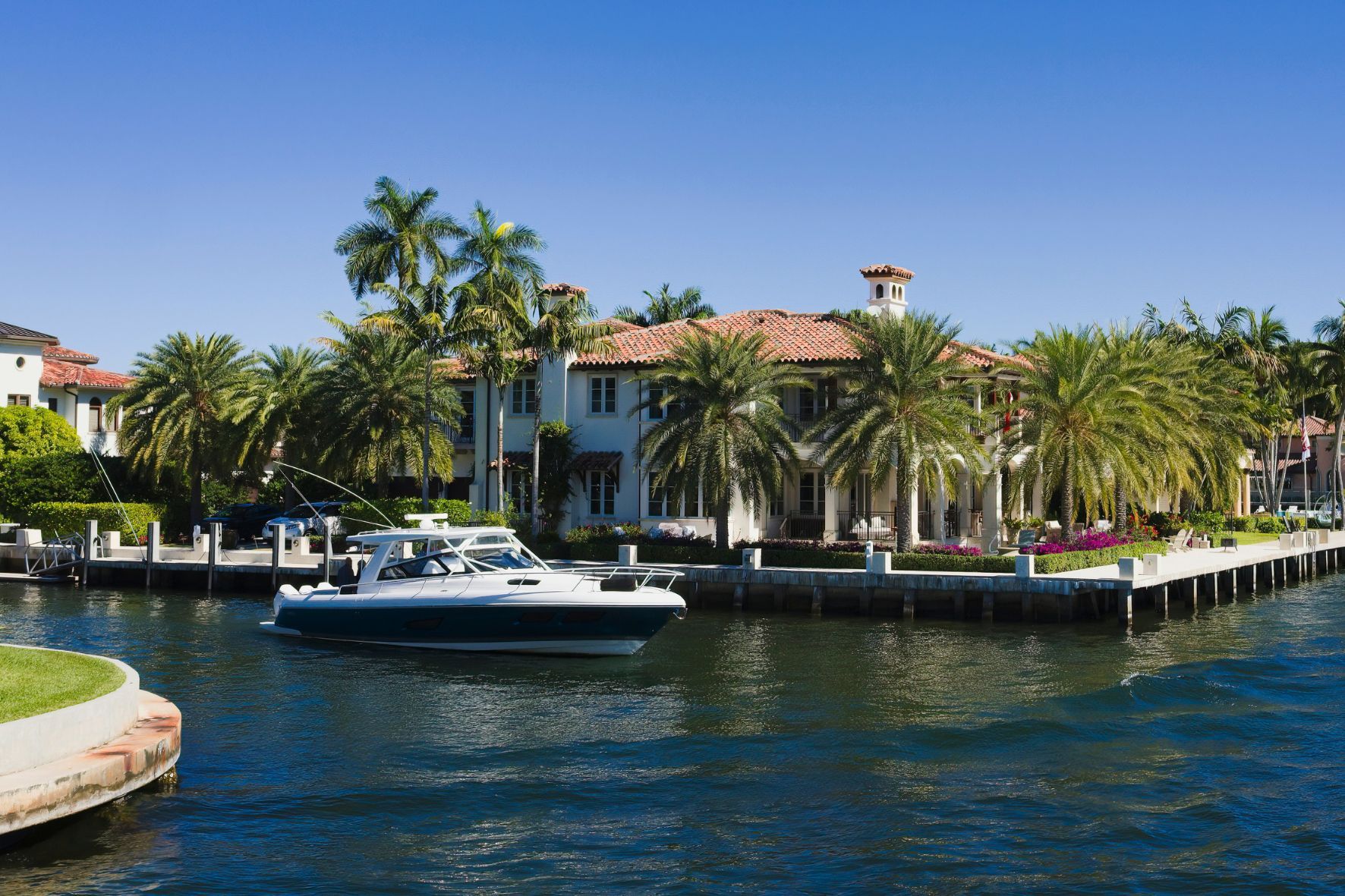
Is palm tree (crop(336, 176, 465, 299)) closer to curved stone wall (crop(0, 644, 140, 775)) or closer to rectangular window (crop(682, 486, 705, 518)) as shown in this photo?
rectangular window (crop(682, 486, 705, 518))

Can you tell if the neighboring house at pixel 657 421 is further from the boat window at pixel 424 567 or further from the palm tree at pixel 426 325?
the boat window at pixel 424 567

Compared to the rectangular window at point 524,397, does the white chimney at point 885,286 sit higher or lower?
higher

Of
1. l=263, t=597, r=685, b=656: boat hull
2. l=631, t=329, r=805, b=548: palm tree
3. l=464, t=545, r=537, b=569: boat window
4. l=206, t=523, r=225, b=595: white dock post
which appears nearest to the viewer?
l=263, t=597, r=685, b=656: boat hull

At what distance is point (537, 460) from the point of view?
4697 centimetres

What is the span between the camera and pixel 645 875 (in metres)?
15.2

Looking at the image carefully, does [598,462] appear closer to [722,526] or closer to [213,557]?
[722,526]

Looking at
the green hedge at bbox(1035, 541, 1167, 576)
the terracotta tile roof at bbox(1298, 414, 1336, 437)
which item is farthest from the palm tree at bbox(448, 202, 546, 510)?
the terracotta tile roof at bbox(1298, 414, 1336, 437)

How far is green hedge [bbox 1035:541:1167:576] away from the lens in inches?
1538

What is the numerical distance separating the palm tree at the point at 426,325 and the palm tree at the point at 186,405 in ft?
25.8

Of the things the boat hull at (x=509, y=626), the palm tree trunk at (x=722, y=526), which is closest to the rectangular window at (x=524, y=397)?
the palm tree trunk at (x=722, y=526)

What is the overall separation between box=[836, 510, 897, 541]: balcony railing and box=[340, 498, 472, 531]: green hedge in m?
13.2

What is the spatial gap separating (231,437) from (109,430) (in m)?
25.5

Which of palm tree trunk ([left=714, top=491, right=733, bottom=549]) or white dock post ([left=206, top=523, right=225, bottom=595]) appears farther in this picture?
white dock post ([left=206, top=523, right=225, bottom=595])

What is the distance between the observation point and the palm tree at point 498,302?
156ft
